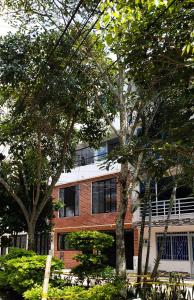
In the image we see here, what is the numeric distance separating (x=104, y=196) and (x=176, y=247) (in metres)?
7.69

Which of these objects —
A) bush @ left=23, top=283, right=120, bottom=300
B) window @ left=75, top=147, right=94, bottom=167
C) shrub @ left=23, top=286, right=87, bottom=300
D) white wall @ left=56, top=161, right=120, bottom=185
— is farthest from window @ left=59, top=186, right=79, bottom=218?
shrub @ left=23, top=286, right=87, bottom=300

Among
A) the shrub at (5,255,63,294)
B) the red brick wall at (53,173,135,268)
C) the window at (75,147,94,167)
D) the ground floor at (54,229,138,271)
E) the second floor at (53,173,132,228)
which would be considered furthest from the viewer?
the window at (75,147,94,167)

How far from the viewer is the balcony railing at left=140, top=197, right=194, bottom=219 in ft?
79.4

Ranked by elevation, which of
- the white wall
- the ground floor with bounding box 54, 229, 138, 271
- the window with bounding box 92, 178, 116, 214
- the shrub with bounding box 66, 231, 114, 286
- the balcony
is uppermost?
the white wall

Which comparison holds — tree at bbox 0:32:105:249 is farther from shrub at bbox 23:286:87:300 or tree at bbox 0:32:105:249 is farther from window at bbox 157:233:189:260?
window at bbox 157:233:189:260

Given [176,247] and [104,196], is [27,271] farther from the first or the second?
[104,196]

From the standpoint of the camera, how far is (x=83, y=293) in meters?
10.3

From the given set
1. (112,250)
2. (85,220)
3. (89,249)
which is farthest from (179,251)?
(89,249)

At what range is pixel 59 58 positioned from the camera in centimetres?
1448

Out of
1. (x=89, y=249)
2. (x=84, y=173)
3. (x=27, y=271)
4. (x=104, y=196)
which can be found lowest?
(x=27, y=271)

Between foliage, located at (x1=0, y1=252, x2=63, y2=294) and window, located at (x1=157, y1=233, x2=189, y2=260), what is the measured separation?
12905 mm

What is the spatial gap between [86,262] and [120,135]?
13.1 feet

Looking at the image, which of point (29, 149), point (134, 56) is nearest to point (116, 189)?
point (29, 149)

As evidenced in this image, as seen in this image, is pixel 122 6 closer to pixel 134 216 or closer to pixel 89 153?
pixel 134 216
